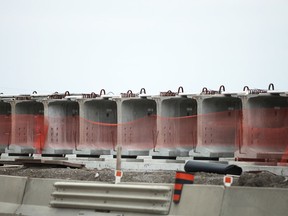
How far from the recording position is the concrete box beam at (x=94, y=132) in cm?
2331

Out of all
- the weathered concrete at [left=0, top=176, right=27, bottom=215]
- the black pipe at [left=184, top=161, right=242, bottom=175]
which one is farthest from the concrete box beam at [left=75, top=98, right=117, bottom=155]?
the black pipe at [left=184, top=161, right=242, bottom=175]

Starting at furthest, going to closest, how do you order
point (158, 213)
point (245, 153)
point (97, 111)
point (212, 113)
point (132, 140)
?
point (97, 111)
point (132, 140)
point (212, 113)
point (245, 153)
point (158, 213)

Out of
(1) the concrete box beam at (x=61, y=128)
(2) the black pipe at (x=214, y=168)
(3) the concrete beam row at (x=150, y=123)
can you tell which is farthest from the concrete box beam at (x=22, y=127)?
(2) the black pipe at (x=214, y=168)

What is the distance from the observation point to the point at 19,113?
1006 inches

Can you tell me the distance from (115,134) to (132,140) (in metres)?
1.40

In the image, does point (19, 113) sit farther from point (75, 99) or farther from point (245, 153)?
point (245, 153)

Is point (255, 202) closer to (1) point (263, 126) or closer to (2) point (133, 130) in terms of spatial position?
(1) point (263, 126)

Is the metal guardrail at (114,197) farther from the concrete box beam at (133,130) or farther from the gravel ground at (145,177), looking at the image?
the concrete box beam at (133,130)

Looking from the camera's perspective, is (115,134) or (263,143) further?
(115,134)

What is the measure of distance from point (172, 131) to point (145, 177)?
7.87 metres

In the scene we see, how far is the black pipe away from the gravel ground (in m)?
0.20

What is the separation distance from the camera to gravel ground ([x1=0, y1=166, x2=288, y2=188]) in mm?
10633

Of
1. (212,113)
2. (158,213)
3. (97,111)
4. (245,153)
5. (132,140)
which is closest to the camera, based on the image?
(158,213)

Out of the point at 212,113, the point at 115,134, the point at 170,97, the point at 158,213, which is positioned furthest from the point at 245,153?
the point at 158,213
